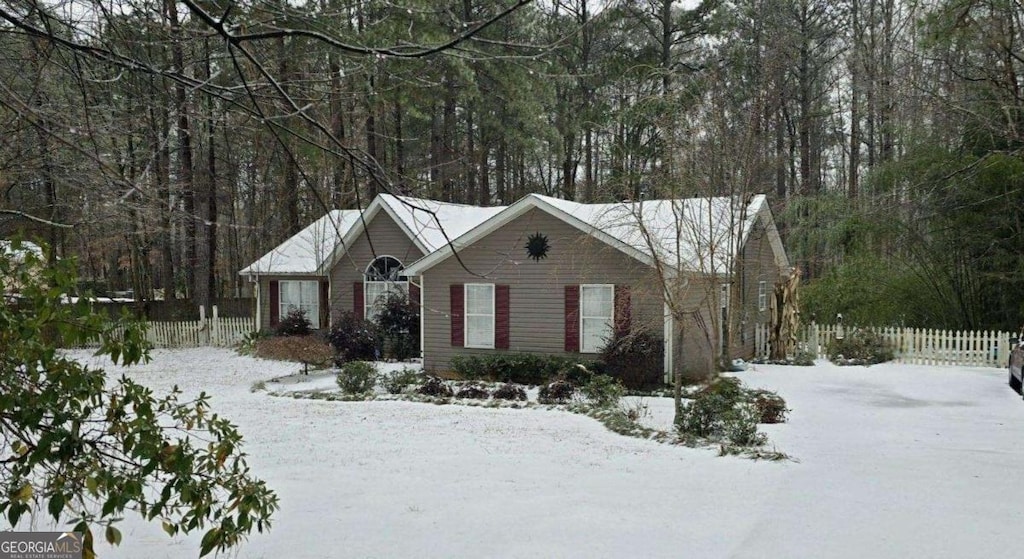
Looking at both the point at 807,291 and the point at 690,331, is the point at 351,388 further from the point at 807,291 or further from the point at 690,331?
the point at 807,291

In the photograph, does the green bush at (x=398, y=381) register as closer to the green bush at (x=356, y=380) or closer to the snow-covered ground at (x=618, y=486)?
the green bush at (x=356, y=380)

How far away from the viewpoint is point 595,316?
1491 centimetres

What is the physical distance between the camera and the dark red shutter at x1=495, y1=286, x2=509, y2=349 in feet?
51.1

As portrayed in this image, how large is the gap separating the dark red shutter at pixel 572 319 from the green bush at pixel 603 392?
2058 millimetres

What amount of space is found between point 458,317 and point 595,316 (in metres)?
2.98

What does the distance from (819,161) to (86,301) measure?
3049cm

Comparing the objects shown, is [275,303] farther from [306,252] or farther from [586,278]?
[586,278]

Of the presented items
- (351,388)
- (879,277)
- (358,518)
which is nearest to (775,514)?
(358,518)

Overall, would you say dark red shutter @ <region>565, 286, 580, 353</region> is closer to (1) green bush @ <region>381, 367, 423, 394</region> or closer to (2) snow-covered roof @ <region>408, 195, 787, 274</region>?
(2) snow-covered roof @ <region>408, 195, 787, 274</region>

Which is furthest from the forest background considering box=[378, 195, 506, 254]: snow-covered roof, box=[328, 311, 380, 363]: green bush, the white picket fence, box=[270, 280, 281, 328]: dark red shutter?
box=[328, 311, 380, 363]: green bush

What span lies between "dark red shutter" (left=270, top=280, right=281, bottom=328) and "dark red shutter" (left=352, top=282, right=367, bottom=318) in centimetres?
310

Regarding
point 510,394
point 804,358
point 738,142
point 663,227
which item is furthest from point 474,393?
point 804,358

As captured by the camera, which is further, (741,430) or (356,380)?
(356,380)

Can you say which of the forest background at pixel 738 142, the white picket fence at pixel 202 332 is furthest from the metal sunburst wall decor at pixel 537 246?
the white picket fence at pixel 202 332
